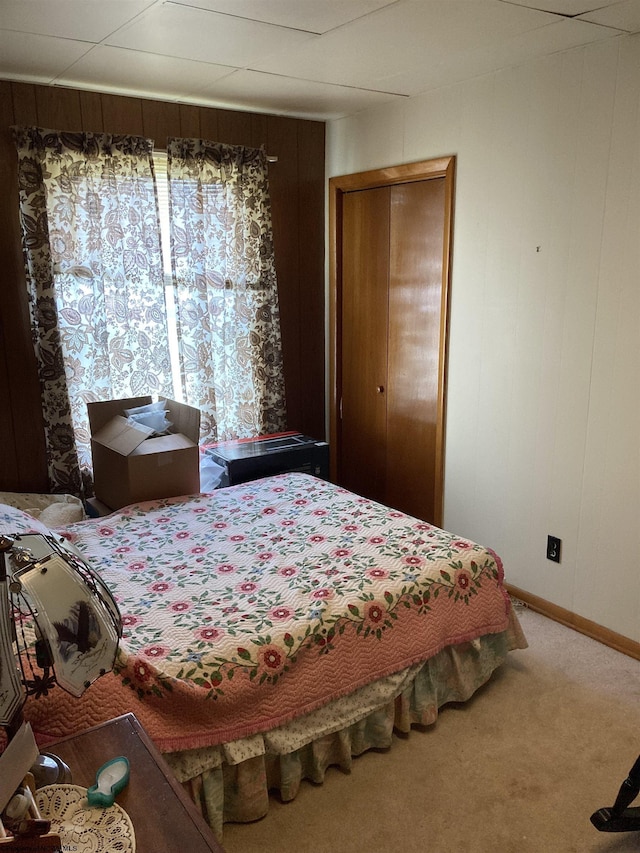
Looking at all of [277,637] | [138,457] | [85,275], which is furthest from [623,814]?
[85,275]

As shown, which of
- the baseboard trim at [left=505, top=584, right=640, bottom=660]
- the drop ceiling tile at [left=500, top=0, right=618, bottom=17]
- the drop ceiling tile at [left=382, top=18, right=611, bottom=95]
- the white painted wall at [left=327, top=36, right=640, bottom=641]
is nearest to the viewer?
the drop ceiling tile at [left=500, top=0, right=618, bottom=17]

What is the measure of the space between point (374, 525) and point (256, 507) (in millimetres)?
547

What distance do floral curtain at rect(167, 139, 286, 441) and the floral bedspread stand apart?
1.03 metres

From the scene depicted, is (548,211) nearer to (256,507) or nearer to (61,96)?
(256,507)

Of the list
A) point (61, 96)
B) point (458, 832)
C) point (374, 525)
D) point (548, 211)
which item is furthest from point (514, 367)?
point (61, 96)

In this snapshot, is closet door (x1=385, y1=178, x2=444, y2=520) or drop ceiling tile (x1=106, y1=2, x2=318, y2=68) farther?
closet door (x1=385, y1=178, x2=444, y2=520)

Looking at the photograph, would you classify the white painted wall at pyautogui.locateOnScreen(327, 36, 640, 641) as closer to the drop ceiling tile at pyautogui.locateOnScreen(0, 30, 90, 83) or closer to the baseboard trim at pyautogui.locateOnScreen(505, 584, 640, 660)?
the baseboard trim at pyautogui.locateOnScreen(505, 584, 640, 660)

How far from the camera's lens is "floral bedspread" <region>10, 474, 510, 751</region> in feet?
6.08

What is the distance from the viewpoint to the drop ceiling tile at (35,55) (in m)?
2.53

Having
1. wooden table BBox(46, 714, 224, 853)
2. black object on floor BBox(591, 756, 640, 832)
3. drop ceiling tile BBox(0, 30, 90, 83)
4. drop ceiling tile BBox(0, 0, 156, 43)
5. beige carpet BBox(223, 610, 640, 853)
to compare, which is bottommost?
beige carpet BBox(223, 610, 640, 853)

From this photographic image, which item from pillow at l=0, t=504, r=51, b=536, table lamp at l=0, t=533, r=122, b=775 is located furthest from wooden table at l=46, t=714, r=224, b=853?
pillow at l=0, t=504, r=51, b=536

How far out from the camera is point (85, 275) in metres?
3.34

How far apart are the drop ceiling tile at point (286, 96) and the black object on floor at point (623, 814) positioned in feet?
9.80

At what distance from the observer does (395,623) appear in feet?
7.32
